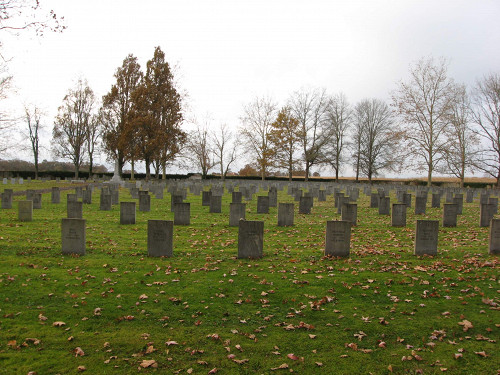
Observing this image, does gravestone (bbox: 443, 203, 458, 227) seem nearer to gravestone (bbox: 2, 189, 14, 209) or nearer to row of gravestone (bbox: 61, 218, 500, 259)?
row of gravestone (bbox: 61, 218, 500, 259)

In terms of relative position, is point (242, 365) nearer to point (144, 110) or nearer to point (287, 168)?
point (144, 110)

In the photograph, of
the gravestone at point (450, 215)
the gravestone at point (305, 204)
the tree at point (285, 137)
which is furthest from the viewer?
the tree at point (285, 137)

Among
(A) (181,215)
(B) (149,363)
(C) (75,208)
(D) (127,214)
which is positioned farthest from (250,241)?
(C) (75,208)

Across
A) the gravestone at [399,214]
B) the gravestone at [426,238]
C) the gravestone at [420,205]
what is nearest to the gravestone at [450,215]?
the gravestone at [399,214]

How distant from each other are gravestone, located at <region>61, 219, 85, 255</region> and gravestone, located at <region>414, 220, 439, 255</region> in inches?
312

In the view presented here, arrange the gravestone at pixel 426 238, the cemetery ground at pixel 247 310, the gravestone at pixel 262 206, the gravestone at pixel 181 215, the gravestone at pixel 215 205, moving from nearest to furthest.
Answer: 1. the cemetery ground at pixel 247 310
2. the gravestone at pixel 426 238
3. the gravestone at pixel 181 215
4. the gravestone at pixel 262 206
5. the gravestone at pixel 215 205

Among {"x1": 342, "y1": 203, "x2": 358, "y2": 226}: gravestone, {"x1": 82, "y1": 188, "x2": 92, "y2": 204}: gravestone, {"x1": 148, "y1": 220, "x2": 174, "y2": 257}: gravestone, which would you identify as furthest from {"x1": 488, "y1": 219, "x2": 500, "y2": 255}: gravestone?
{"x1": 82, "y1": 188, "x2": 92, "y2": 204}: gravestone

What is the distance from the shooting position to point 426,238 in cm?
896

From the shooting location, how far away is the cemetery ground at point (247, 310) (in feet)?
14.8

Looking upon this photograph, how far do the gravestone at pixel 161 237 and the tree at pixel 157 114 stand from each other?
35448 mm

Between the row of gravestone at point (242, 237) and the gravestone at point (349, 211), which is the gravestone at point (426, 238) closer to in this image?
the row of gravestone at point (242, 237)

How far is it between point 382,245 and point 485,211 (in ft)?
18.8

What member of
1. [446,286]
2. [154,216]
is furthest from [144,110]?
[446,286]

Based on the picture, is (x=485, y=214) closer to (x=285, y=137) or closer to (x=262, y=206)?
(x=262, y=206)
